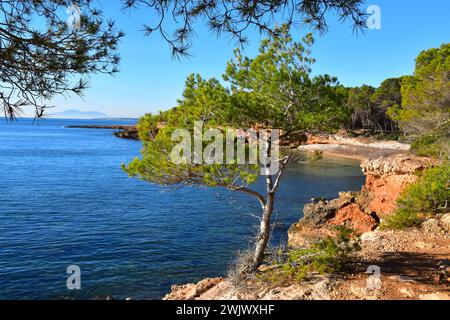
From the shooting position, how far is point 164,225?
20.7 metres

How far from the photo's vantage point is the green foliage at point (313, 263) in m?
8.33

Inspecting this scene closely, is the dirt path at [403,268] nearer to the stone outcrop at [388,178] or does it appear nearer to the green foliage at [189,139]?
the green foliage at [189,139]

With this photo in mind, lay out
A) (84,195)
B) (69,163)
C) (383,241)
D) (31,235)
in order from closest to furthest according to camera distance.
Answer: (383,241) < (31,235) < (84,195) < (69,163)

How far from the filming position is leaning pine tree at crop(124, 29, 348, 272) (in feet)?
27.5

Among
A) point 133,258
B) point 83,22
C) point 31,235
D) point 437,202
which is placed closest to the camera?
point 83,22

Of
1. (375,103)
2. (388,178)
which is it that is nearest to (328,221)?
(388,178)

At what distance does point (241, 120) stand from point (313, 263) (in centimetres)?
373

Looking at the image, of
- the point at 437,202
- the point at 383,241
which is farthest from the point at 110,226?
the point at 437,202

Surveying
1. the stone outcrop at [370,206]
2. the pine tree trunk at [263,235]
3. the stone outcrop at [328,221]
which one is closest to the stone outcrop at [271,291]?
the pine tree trunk at [263,235]

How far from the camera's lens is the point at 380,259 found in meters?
9.66

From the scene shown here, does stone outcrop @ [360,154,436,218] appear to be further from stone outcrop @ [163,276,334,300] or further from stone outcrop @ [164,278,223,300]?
stone outcrop @ [163,276,334,300]

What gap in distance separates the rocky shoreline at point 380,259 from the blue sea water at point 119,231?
235 centimetres

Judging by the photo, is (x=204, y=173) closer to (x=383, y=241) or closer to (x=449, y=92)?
(x=383, y=241)
